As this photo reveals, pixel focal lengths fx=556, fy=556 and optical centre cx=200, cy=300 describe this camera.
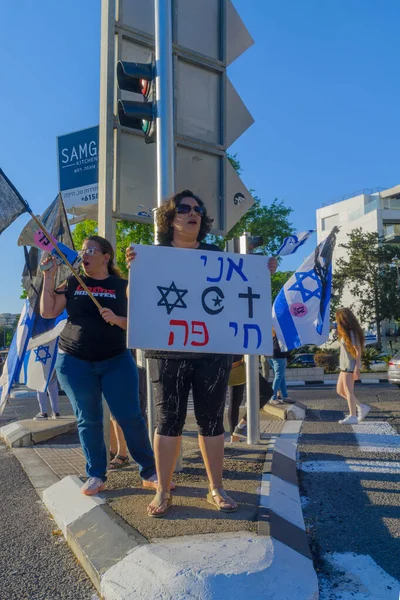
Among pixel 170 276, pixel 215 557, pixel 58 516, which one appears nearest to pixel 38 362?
pixel 58 516

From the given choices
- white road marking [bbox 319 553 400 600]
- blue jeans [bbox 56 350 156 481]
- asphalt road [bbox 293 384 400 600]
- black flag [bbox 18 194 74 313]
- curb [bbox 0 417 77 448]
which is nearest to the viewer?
white road marking [bbox 319 553 400 600]

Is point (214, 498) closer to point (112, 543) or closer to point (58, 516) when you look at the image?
point (112, 543)

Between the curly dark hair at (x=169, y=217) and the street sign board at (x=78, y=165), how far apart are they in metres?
7.12

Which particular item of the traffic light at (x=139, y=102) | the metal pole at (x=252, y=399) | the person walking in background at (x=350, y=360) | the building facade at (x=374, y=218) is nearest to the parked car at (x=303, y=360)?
the person walking in background at (x=350, y=360)

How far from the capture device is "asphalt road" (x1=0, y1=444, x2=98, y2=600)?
2615mm

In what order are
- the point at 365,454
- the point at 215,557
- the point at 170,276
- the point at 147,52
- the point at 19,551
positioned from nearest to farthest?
the point at 215,557 → the point at 19,551 → the point at 170,276 → the point at 147,52 → the point at 365,454

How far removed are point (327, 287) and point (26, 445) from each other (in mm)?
4278

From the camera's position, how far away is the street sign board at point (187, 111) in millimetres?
4578

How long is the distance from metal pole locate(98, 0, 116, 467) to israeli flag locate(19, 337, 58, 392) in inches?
57.6

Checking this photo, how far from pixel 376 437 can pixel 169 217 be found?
13.8 feet

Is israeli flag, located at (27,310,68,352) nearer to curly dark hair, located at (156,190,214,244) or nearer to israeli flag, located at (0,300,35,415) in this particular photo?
israeli flag, located at (0,300,35,415)

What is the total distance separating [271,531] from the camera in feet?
9.41

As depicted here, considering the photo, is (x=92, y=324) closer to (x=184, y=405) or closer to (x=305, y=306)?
(x=184, y=405)

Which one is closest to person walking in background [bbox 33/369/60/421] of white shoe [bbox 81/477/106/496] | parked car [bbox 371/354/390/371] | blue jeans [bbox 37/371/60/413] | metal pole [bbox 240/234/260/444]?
blue jeans [bbox 37/371/60/413]
